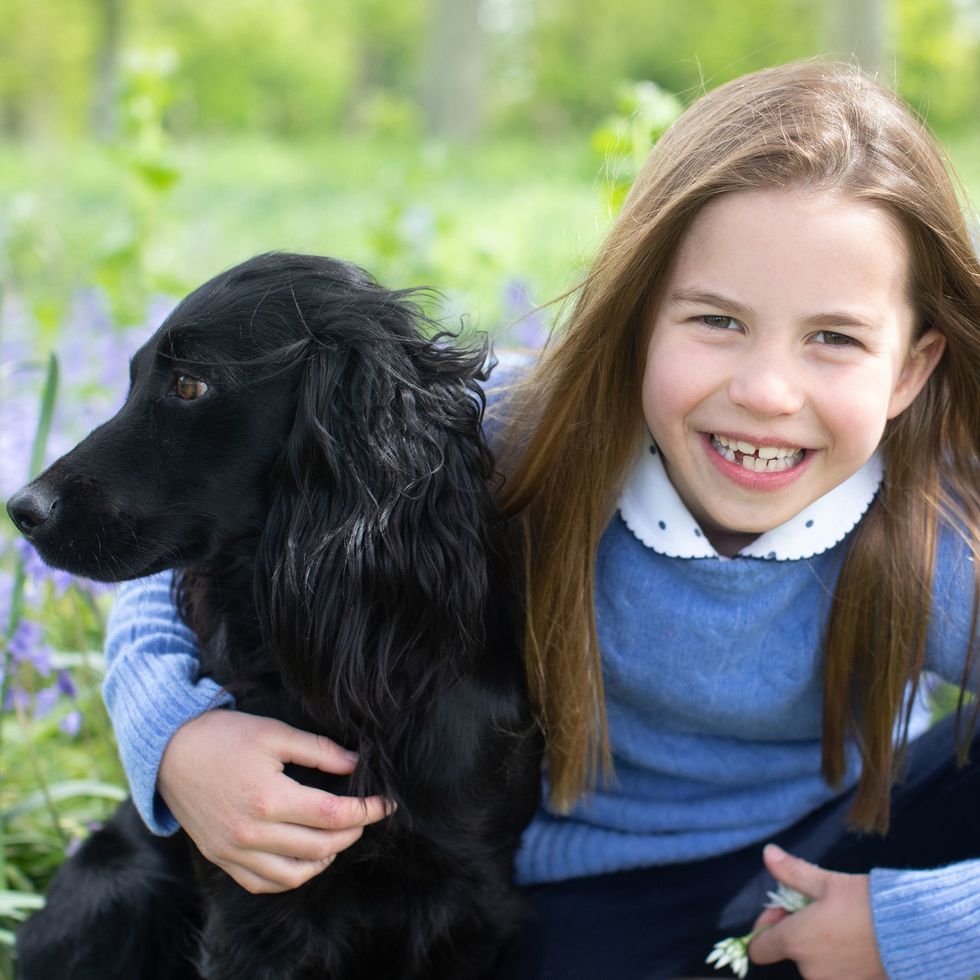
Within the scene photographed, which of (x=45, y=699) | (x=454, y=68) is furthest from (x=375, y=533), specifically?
(x=454, y=68)

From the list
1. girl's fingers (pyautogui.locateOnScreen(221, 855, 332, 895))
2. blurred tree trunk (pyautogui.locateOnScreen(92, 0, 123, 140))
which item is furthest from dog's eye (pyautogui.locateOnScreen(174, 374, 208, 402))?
blurred tree trunk (pyautogui.locateOnScreen(92, 0, 123, 140))

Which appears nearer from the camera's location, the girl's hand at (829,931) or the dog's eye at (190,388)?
the dog's eye at (190,388)

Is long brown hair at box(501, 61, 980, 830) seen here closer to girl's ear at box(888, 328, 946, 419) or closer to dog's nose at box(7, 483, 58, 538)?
girl's ear at box(888, 328, 946, 419)

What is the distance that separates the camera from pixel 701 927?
211 centimetres

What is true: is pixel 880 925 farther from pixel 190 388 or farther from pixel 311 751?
pixel 190 388

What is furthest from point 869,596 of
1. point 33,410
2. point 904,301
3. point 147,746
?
point 33,410

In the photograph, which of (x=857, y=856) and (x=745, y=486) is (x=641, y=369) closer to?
(x=745, y=486)

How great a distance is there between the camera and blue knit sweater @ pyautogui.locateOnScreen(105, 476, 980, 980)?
183 centimetres

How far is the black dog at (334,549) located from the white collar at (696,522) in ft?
0.97

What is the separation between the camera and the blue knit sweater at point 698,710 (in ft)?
6.01

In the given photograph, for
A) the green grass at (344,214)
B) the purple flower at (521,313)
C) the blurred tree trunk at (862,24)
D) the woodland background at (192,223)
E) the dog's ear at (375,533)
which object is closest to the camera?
the dog's ear at (375,533)

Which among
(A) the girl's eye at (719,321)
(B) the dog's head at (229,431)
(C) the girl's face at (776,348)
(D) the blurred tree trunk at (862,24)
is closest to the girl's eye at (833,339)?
(C) the girl's face at (776,348)

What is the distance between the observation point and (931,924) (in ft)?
5.98

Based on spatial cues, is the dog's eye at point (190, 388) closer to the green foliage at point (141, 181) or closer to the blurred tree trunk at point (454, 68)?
the green foliage at point (141, 181)
